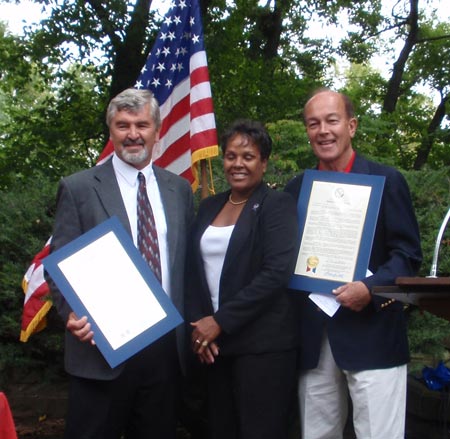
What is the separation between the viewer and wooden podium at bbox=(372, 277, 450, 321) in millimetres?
2477

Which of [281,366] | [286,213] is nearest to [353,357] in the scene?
[281,366]

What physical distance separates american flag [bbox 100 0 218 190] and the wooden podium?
2.80 m

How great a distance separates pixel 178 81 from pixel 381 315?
288cm

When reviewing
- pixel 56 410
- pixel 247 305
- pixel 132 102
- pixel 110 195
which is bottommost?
pixel 56 410

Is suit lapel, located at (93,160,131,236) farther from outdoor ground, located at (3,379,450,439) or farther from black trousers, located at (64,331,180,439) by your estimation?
outdoor ground, located at (3,379,450,439)

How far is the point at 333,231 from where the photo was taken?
3.41 meters

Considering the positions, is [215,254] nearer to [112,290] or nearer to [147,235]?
[147,235]

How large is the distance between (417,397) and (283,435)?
2.22m

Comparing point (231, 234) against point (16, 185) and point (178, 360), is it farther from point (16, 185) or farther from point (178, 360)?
point (16, 185)

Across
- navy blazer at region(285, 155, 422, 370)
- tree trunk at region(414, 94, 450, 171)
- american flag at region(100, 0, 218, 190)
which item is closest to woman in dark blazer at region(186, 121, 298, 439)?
navy blazer at region(285, 155, 422, 370)

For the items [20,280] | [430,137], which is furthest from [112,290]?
[430,137]

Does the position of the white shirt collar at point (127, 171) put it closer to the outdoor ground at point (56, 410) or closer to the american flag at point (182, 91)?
the american flag at point (182, 91)

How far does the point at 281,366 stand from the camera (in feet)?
11.1

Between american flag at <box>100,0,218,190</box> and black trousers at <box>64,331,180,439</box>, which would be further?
american flag at <box>100,0,218,190</box>
